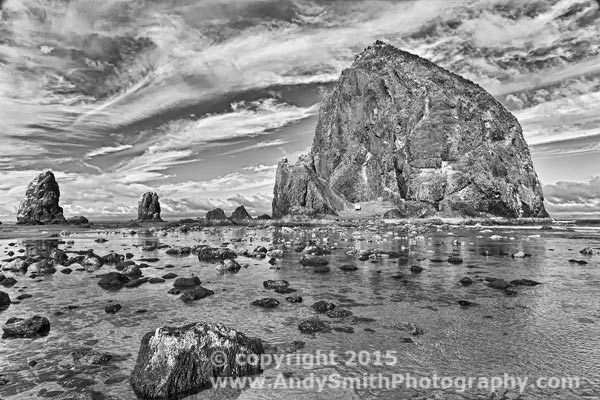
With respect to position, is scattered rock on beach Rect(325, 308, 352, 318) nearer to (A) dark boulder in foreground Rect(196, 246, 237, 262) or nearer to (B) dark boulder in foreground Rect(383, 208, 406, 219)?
(A) dark boulder in foreground Rect(196, 246, 237, 262)

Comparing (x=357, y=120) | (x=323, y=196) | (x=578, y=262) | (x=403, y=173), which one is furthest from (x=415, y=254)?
(x=357, y=120)

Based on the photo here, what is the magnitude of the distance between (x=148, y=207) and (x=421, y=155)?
122m

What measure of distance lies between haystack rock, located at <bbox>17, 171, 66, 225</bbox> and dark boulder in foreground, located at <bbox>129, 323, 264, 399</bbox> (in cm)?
14937

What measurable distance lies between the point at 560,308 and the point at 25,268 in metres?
35.7

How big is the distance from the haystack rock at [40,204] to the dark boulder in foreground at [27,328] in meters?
143

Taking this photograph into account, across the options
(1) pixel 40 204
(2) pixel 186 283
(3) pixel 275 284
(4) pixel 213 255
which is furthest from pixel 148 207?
(3) pixel 275 284

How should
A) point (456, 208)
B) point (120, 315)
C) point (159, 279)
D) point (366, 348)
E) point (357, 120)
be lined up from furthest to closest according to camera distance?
point (357, 120) < point (456, 208) < point (159, 279) < point (120, 315) < point (366, 348)

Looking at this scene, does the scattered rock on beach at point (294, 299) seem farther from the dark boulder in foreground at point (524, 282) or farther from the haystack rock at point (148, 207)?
the haystack rock at point (148, 207)

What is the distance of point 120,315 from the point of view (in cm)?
1489

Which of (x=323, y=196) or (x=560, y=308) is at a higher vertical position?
(x=323, y=196)

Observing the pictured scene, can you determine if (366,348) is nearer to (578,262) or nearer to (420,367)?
(420,367)

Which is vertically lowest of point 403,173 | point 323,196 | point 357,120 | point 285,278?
point 285,278

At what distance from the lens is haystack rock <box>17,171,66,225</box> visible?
428ft

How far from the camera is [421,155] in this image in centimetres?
14175
